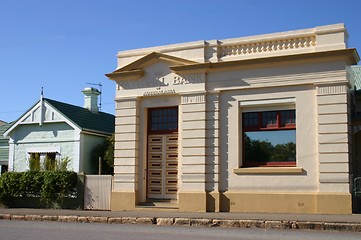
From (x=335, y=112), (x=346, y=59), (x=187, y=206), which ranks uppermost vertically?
(x=346, y=59)

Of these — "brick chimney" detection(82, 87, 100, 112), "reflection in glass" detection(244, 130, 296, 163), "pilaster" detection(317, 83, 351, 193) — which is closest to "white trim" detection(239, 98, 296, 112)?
"reflection in glass" detection(244, 130, 296, 163)

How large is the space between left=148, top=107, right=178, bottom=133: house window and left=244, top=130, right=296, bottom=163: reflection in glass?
2.81 meters

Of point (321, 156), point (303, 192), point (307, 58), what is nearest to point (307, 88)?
point (307, 58)

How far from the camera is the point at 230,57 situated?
1711cm

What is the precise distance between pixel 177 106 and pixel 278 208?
5106 millimetres

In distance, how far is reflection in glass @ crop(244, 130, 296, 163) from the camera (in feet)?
52.9

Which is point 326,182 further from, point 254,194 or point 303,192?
point 254,194

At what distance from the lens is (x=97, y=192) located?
19.0m

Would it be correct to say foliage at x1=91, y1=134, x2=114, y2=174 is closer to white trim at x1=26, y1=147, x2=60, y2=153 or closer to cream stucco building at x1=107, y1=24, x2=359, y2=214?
white trim at x1=26, y1=147, x2=60, y2=153

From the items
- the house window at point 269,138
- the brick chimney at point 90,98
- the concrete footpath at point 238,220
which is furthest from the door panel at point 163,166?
the brick chimney at point 90,98

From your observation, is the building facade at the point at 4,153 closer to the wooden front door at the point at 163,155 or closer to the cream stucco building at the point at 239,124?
the cream stucco building at the point at 239,124

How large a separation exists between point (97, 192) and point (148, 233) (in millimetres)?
7521

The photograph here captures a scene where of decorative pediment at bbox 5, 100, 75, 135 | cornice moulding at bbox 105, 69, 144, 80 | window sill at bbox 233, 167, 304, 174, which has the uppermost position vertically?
cornice moulding at bbox 105, 69, 144, 80

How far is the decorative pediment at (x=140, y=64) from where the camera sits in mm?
17672
